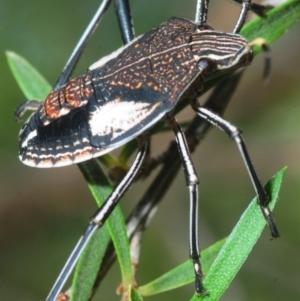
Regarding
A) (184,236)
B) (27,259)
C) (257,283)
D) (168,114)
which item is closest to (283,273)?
(257,283)

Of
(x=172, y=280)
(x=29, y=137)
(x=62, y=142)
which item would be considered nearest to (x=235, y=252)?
(x=172, y=280)

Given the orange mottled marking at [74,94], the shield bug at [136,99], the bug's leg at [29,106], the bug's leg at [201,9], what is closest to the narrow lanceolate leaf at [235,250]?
the shield bug at [136,99]

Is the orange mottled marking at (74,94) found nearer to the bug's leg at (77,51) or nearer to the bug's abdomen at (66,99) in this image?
the bug's abdomen at (66,99)

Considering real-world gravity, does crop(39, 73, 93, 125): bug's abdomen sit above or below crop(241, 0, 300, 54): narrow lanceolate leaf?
below

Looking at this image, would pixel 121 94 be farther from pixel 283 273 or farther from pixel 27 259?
pixel 27 259

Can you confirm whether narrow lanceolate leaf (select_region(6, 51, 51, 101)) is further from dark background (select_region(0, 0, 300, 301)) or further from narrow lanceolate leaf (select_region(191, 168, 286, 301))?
dark background (select_region(0, 0, 300, 301))

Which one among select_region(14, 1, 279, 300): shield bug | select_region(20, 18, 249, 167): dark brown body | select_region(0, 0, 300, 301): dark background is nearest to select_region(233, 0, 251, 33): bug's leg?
select_region(14, 1, 279, 300): shield bug

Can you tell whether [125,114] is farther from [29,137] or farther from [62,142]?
[29,137]
